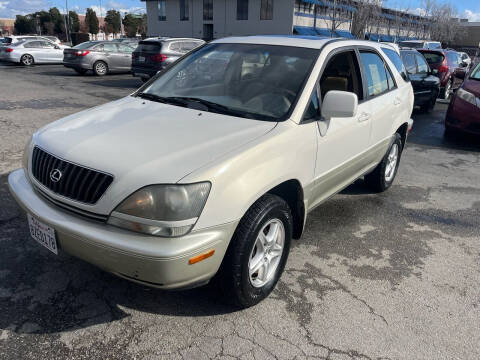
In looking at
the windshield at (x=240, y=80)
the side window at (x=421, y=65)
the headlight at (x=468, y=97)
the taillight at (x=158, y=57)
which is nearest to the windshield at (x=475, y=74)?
the headlight at (x=468, y=97)

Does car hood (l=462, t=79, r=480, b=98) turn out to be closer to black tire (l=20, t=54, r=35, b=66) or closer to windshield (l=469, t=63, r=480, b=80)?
windshield (l=469, t=63, r=480, b=80)

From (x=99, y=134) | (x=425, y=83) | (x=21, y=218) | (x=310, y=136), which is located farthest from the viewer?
(x=425, y=83)

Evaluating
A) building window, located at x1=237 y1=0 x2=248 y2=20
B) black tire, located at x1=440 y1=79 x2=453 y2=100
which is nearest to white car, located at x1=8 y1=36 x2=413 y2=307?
black tire, located at x1=440 y1=79 x2=453 y2=100

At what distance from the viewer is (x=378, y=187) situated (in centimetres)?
494

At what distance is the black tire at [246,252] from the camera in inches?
95.9

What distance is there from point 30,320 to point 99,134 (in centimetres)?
125

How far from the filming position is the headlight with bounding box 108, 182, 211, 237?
2.15m

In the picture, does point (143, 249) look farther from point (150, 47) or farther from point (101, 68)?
point (101, 68)

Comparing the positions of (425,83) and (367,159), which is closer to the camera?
(367,159)

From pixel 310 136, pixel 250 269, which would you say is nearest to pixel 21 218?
pixel 250 269

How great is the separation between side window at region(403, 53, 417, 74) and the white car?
660 cm

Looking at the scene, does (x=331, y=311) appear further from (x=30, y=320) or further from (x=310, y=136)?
(x=30, y=320)

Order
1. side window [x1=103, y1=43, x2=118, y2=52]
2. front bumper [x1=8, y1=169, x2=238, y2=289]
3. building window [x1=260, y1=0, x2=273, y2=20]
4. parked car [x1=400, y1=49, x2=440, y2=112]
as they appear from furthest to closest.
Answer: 1. building window [x1=260, y1=0, x2=273, y2=20]
2. side window [x1=103, y1=43, x2=118, y2=52]
3. parked car [x1=400, y1=49, x2=440, y2=112]
4. front bumper [x1=8, y1=169, x2=238, y2=289]

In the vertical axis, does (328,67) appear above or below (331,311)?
above
